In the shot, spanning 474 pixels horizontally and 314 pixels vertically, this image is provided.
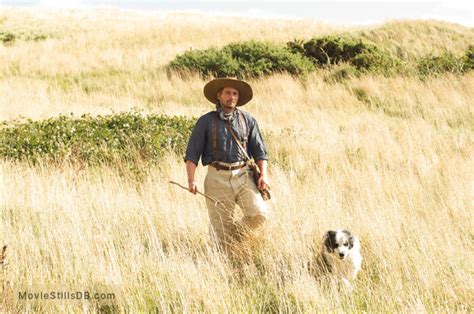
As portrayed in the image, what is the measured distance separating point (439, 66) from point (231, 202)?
13580 mm

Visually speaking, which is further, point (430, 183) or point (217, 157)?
point (430, 183)

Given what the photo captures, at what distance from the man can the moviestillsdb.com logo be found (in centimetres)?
119

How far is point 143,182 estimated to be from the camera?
6539 millimetres

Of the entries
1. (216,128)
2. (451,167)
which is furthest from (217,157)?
(451,167)

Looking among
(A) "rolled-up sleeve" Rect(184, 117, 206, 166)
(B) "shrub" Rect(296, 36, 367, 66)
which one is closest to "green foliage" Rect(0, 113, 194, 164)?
(A) "rolled-up sleeve" Rect(184, 117, 206, 166)

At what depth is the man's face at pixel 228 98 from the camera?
4.30 metres

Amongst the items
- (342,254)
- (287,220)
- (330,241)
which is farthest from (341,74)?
(342,254)

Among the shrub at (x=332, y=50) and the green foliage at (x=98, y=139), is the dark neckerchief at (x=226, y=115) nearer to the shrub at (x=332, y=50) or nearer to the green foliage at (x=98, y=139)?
the green foliage at (x=98, y=139)

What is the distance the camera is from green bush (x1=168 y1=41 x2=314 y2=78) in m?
16.1

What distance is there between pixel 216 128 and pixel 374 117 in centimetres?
721

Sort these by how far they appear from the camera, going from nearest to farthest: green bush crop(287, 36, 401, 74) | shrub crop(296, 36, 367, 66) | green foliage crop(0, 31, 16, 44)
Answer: green bush crop(287, 36, 401, 74) < shrub crop(296, 36, 367, 66) < green foliage crop(0, 31, 16, 44)

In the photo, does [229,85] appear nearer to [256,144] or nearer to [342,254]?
[256,144]

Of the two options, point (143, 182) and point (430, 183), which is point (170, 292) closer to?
point (143, 182)

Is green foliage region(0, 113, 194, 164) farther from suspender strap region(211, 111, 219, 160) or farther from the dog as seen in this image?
the dog
